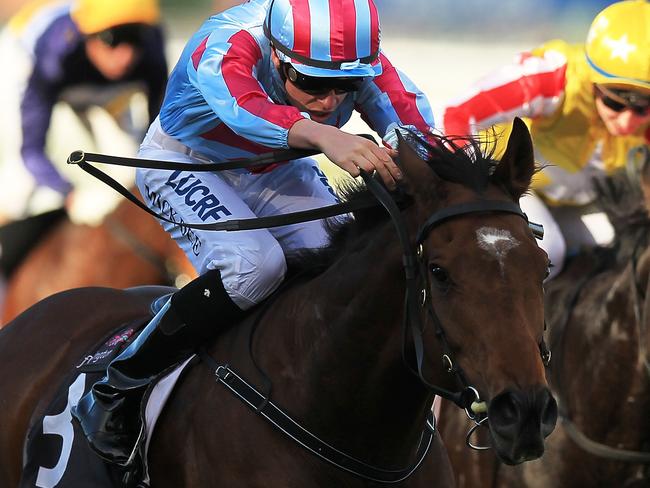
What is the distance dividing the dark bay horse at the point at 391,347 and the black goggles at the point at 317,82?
0.35 metres

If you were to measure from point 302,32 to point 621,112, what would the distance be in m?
2.65

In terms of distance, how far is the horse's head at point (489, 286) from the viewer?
2.76 meters

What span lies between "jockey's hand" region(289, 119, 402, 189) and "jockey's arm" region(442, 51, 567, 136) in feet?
7.56

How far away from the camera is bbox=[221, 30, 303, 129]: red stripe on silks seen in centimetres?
332

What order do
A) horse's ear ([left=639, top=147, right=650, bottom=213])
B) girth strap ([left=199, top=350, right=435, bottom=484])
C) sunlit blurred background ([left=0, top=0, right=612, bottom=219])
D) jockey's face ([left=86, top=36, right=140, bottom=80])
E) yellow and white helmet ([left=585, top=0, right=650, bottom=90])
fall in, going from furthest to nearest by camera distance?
1. sunlit blurred background ([left=0, top=0, right=612, bottom=219])
2. jockey's face ([left=86, top=36, right=140, bottom=80])
3. yellow and white helmet ([left=585, top=0, right=650, bottom=90])
4. horse's ear ([left=639, top=147, right=650, bottom=213])
5. girth strap ([left=199, top=350, right=435, bottom=484])

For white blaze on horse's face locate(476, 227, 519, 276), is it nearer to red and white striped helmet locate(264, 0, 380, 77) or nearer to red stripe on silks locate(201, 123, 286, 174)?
red and white striped helmet locate(264, 0, 380, 77)

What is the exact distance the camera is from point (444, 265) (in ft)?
9.57

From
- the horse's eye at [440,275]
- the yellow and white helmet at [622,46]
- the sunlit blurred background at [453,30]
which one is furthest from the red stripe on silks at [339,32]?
the sunlit blurred background at [453,30]

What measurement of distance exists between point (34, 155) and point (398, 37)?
7.80 metres

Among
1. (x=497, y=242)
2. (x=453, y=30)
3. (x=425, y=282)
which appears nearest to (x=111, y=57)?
(x=425, y=282)

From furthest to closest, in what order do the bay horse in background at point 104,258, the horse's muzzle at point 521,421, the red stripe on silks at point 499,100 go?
the bay horse in background at point 104,258 < the red stripe on silks at point 499,100 < the horse's muzzle at point 521,421

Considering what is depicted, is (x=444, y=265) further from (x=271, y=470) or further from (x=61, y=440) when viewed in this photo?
(x=61, y=440)

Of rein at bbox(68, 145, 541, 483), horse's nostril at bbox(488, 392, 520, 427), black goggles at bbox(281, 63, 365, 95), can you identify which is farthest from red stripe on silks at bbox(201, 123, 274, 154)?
horse's nostril at bbox(488, 392, 520, 427)

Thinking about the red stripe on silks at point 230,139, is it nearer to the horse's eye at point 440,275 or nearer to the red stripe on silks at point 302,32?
the red stripe on silks at point 302,32
